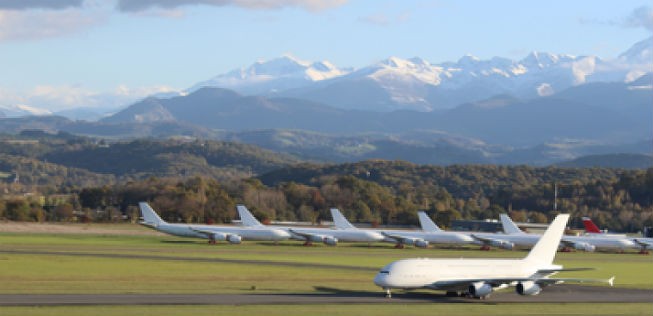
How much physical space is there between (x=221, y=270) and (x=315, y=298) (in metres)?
23.4

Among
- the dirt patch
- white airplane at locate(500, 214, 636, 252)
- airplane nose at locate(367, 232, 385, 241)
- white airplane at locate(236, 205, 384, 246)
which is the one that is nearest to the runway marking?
white airplane at locate(236, 205, 384, 246)

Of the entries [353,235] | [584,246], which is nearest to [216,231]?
[353,235]

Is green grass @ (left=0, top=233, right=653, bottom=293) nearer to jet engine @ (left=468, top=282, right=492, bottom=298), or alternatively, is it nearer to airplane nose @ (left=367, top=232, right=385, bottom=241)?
airplane nose @ (left=367, top=232, right=385, bottom=241)

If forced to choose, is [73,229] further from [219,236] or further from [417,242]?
[417,242]

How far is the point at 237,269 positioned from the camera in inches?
3629

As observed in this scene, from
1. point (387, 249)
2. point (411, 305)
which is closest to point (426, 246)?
point (387, 249)

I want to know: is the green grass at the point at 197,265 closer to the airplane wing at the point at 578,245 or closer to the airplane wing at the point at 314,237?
the airplane wing at the point at 578,245

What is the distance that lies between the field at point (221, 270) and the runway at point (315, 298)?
6.71 feet

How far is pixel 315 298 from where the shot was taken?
225ft

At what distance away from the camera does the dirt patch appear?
155375 mm

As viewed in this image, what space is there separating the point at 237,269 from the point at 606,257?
5791 centimetres

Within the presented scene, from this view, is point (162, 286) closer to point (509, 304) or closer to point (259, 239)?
point (509, 304)

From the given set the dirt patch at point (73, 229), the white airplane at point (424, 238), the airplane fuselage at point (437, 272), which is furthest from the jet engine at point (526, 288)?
the dirt patch at point (73, 229)

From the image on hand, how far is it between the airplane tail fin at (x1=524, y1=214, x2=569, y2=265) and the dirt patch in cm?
9028
